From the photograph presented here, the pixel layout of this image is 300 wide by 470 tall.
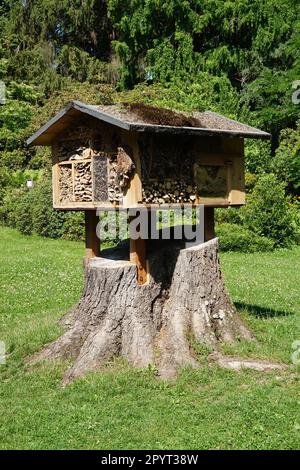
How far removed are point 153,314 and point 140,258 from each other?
26.9 inches

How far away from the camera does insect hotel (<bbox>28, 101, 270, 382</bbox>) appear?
6.37 meters

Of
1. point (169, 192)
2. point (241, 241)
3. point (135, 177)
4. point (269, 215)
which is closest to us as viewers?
point (135, 177)

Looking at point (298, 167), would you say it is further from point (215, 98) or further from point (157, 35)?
point (157, 35)

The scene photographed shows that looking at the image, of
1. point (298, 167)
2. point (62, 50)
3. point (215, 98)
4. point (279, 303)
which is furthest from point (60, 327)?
point (62, 50)

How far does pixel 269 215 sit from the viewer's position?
1772cm

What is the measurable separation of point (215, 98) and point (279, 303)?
18522 mm

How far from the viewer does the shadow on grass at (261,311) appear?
8.99 m

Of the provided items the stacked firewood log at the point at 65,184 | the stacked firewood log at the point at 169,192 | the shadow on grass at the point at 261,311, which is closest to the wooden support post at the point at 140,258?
the stacked firewood log at the point at 169,192

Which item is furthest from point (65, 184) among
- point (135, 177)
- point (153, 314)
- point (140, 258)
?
point (153, 314)

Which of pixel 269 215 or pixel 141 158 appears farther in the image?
pixel 269 215

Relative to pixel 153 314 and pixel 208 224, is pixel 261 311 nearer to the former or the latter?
pixel 208 224

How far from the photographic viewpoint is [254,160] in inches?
894

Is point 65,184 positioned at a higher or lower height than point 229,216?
higher

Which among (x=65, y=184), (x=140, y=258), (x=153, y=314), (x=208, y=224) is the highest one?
(x=65, y=184)
